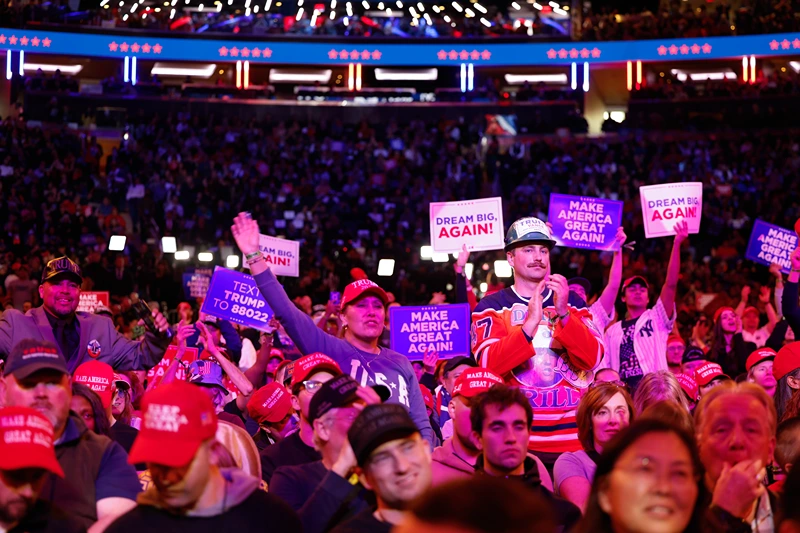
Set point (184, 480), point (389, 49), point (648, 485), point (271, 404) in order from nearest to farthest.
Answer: point (648, 485) → point (184, 480) → point (271, 404) → point (389, 49)

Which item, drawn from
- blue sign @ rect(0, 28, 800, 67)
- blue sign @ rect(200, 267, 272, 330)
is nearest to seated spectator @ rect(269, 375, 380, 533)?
blue sign @ rect(200, 267, 272, 330)

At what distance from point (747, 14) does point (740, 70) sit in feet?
9.17

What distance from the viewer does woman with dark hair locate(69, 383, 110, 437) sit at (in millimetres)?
5441

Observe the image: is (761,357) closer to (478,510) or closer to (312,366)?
(312,366)

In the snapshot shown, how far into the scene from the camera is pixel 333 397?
457cm

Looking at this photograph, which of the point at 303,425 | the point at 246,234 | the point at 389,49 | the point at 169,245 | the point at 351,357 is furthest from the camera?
the point at 389,49

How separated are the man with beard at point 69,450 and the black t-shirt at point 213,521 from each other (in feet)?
1.71

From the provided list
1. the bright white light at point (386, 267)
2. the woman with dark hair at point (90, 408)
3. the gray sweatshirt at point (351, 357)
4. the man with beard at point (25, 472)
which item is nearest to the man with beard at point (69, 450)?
the man with beard at point (25, 472)

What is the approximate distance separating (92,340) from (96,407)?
2.34 metres

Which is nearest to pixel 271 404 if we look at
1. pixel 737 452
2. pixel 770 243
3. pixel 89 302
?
pixel 737 452

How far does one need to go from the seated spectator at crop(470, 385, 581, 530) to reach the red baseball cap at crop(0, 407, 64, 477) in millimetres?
1931

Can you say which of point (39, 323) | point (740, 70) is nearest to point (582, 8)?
point (740, 70)

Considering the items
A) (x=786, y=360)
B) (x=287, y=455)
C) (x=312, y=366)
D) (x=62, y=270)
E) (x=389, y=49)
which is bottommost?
(x=287, y=455)

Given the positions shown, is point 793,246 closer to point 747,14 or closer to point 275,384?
point 275,384
